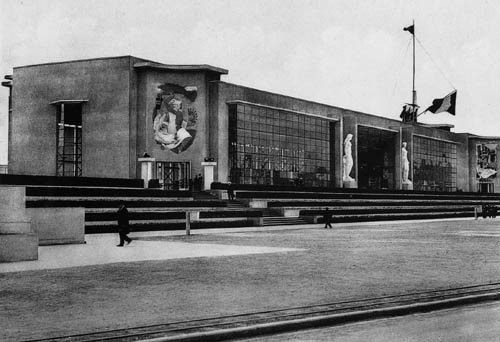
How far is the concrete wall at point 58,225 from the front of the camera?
84.3 ft

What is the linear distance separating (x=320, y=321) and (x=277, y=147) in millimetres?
51245

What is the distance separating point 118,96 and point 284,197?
1486cm

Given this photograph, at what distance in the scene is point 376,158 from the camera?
76.1 metres

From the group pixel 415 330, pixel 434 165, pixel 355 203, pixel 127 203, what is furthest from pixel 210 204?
pixel 434 165

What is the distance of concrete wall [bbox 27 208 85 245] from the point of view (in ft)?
84.3

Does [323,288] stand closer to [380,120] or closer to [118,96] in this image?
[118,96]

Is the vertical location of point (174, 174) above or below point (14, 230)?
above

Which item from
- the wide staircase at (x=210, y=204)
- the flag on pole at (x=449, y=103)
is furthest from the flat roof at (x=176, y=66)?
the flag on pole at (x=449, y=103)

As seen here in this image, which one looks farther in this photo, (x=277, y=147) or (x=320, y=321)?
(x=277, y=147)

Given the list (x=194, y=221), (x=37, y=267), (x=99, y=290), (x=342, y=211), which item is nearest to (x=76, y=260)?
(x=37, y=267)

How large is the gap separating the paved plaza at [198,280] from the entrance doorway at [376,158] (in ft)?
169

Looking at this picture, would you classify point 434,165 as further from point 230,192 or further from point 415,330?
point 415,330

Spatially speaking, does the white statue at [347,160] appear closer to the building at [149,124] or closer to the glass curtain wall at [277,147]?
the glass curtain wall at [277,147]

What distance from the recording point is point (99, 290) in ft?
40.2
